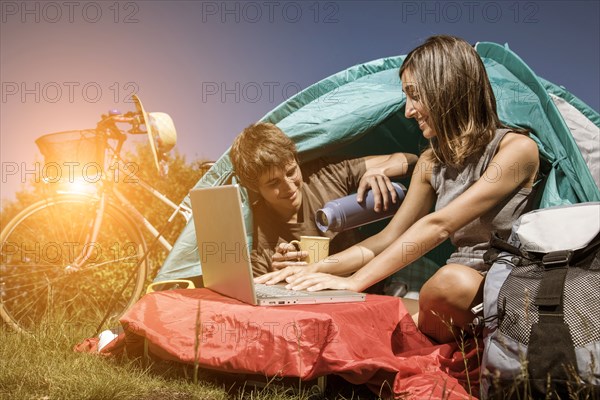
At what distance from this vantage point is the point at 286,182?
8.63 feet

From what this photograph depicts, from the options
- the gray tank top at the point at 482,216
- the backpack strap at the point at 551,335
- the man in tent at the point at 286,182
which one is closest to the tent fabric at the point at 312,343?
the backpack strap at the point at 551,335

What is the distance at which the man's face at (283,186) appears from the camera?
2.62m

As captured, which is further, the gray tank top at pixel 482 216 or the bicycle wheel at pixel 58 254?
the bicycle wheel at pixel 58 254

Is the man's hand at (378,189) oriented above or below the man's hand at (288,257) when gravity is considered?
above

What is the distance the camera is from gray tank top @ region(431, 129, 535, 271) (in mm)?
2102

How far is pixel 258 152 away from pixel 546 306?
1454mm

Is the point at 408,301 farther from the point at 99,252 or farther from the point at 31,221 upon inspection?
the point at 31,221

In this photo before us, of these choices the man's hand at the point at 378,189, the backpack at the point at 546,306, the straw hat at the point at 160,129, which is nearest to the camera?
the backpack at the point at 546,306

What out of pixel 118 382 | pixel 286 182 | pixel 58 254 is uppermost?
pixel 286 182

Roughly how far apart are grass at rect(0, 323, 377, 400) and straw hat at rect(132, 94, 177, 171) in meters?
1.43

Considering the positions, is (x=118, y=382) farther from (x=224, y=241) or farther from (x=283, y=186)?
(x=283, y=186)

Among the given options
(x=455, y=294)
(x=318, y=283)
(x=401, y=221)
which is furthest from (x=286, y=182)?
(x=455, y=294)

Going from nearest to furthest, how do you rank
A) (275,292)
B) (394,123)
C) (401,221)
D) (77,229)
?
(275,292) < (401,221) < (394,123) < (77,229)

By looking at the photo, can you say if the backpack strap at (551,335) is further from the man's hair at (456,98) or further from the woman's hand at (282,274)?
the woman's hand at (282,274)
